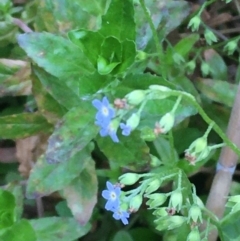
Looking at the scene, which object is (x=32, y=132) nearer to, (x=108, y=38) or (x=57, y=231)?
(x=57, y=231)

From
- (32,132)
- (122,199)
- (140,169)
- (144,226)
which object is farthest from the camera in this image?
(144,226)

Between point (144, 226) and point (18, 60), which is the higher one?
point (18, 60)

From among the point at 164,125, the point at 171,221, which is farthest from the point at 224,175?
the point at 164,125

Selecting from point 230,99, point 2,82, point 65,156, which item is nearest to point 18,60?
point 2,82

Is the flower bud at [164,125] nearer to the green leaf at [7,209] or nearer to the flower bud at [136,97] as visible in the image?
the flower bud at [136,97]

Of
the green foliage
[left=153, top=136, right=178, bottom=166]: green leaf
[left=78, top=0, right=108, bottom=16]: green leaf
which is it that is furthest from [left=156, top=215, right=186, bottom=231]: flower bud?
[left=78, top=0, right=108, bottom=16]: green leaf

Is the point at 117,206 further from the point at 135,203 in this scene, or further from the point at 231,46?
the point at 231,46

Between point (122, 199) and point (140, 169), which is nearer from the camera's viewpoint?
point (122, 199)
